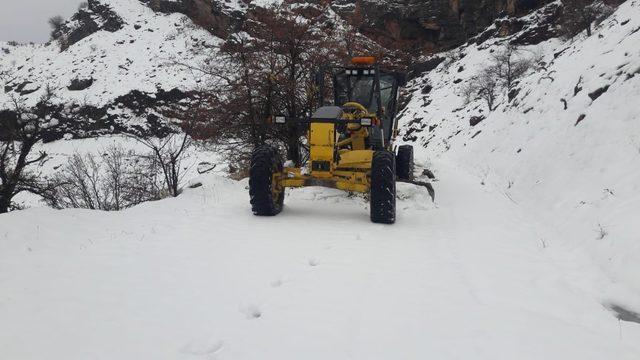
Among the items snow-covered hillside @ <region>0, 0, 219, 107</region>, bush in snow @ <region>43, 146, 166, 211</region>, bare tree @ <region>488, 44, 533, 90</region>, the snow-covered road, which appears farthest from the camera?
snow-covered hillside @ <region>0, 0, 219, 107</region>

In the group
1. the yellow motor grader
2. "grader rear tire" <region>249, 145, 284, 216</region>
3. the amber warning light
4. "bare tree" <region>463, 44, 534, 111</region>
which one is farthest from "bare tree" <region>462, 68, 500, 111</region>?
"grader rear tire" <region>249, 145, 284, 216</region>

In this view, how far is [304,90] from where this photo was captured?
34.6 feet

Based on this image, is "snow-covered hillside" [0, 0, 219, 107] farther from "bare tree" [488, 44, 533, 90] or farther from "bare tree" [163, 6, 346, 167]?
"bare tree" [163, 6, 346, 167]

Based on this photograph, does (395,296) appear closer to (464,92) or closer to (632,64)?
(632,64)

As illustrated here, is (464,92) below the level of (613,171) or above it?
above

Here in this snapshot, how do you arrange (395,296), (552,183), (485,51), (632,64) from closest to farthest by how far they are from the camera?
1. (395,296)
2. (552,183)
3. (632,64)
4. (485,51)

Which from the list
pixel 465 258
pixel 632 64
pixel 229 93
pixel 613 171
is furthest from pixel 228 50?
pixel 632 64

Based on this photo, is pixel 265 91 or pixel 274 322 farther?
pixel 265 91

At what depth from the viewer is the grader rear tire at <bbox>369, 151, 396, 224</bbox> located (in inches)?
254

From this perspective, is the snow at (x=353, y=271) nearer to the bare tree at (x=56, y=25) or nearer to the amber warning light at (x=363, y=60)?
the amber warning light at (x=363, y=60)

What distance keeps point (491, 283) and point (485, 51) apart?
4252 cm

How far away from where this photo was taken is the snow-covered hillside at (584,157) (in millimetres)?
4887

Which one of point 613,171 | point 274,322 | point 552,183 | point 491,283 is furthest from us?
point 552,183

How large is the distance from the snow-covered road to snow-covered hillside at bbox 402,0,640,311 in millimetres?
370
